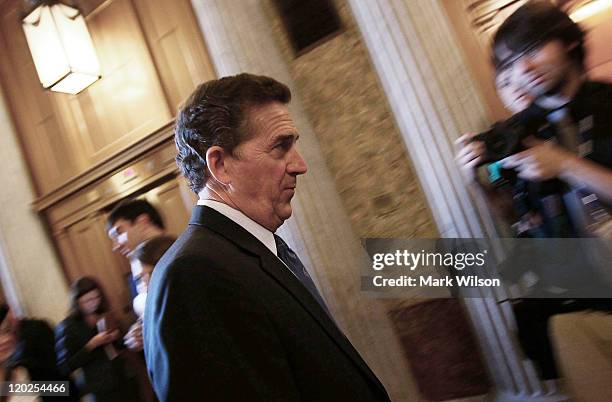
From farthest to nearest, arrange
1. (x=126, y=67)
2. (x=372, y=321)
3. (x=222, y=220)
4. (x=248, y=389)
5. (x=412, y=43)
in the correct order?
1. (x=126, y=67)
2. (x=372, y=321)
3. (x=412, y=43)
4. (x=222, y=220)
5. (x=248, y=389)

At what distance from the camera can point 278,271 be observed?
1.12 metres

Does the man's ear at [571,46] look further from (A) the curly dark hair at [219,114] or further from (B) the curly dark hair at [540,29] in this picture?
(A) the curly dark hair at [219,114]

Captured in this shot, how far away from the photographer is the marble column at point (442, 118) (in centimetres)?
216

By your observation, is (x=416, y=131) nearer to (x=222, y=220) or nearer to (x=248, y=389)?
(x=222, y=220)

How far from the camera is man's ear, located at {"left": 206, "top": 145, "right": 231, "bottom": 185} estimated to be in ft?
4.05

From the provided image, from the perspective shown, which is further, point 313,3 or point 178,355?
point 313,3

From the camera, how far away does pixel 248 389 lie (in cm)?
88

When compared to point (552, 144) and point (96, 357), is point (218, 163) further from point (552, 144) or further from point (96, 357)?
point (96, 357)

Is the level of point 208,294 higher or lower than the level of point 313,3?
lower

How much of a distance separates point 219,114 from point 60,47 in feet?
8.47

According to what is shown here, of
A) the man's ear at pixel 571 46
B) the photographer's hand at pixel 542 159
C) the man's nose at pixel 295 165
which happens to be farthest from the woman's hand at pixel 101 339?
the man's ear at pixel 571 46

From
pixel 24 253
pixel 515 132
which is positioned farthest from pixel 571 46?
pixel 24 253

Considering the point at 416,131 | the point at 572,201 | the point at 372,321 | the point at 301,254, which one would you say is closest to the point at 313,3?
the point at 416,131

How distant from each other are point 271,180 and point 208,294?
1.42 feet
